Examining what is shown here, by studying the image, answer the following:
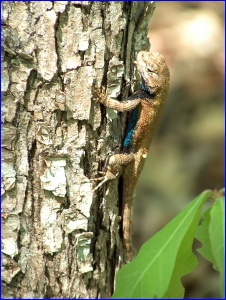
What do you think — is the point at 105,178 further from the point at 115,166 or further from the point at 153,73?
the point at 153,73

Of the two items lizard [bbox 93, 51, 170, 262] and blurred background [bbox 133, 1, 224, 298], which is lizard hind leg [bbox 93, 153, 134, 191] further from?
blurred background [bbox 133, 1, 224, 298]

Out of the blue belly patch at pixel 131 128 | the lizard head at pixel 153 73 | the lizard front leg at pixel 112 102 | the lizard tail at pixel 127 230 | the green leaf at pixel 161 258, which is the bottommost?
the lizard tail at pixel 127 230

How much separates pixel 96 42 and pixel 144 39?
533mm

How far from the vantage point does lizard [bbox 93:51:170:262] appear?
3.09 metres

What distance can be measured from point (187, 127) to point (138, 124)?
13.8 feet

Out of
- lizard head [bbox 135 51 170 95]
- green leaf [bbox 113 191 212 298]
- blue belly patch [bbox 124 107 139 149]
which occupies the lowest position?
green leaf [bbox 113 191 212 298]

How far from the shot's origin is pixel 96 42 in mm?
2682

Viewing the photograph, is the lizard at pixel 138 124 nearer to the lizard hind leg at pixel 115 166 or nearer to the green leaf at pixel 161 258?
the lizard hind leg at pixel 115 166

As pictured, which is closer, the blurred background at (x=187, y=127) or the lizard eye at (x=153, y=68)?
the lizard eye at (x=153, y=68)

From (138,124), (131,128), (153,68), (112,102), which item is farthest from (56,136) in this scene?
(153,68)

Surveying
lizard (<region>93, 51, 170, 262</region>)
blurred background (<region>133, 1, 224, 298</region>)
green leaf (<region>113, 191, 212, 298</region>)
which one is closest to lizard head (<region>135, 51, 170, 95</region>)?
lizard (<region>93, 51, 170, 262</region>)

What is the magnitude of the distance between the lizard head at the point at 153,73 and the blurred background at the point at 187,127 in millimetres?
2913

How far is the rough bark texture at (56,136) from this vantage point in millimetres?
2484

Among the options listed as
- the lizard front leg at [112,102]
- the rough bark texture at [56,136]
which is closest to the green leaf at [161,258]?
the rough bark texture at [56,136]
